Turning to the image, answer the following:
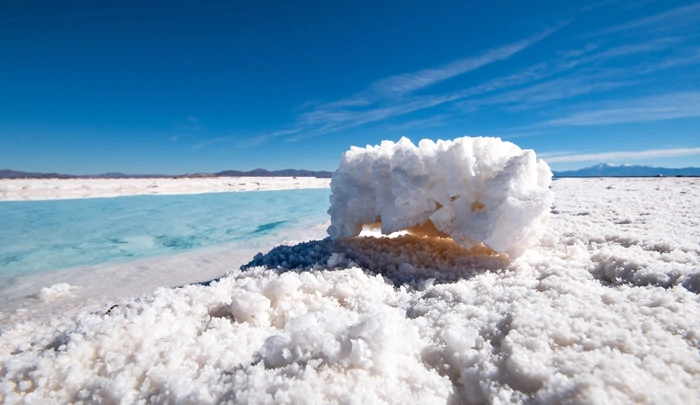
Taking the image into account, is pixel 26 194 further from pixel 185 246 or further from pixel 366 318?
pixel 366 318

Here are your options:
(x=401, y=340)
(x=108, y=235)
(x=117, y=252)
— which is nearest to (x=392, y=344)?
(x=401, y=340)

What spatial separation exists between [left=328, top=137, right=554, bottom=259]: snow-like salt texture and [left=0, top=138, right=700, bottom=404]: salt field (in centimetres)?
17

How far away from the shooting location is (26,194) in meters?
30.6

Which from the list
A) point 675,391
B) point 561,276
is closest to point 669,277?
point 561,276

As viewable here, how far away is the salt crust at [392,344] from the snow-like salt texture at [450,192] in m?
0.64

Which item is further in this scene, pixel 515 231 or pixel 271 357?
pixel 515 231

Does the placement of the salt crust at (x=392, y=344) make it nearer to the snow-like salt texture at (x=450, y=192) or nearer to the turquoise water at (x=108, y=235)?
the snow-like salt texture at (x=450, y=192)

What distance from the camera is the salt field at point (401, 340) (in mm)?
1658

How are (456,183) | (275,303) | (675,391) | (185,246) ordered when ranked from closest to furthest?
1. (675,391)
2. (275,303)
3. (456,183)
4. (185,246)

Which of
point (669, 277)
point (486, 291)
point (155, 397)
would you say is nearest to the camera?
point (155, 397)

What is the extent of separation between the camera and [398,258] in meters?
4.00

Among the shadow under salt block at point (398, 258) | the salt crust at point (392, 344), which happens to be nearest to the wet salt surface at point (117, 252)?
the shadow under salt block at point (398, 258)

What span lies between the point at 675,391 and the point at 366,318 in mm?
1406

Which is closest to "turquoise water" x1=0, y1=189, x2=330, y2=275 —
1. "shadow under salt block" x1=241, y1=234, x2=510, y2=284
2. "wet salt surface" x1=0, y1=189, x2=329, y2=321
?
"wet salt surface" x1=0, y1=189, x2=329, y2=321
